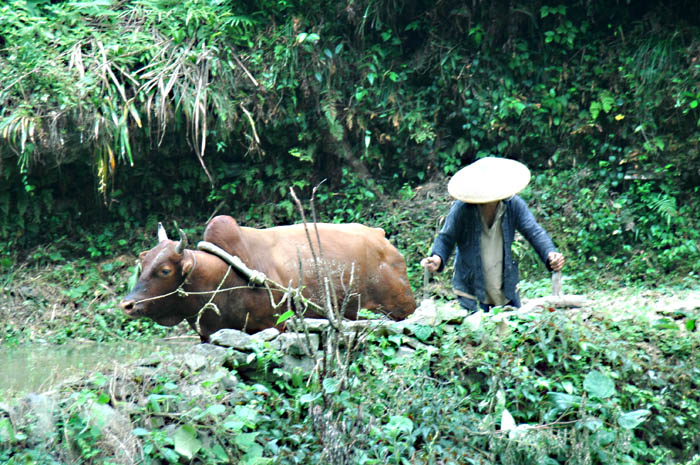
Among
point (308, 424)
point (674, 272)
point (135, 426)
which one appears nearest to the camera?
point (135, 426)

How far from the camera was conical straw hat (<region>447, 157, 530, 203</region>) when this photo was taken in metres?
6.11

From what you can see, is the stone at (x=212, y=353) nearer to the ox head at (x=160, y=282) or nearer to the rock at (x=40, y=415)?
the rock at (x=40, y=415)

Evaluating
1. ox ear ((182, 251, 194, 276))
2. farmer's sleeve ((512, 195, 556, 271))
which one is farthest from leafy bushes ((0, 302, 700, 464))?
ox ear ((182, 251, 194, 276))

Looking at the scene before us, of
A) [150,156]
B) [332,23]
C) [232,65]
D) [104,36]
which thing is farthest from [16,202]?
[332,23]

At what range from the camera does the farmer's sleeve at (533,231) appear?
20.0 ft

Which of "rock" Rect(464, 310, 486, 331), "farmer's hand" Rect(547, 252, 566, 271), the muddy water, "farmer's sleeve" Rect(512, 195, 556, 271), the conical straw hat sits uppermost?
the conical straw hat

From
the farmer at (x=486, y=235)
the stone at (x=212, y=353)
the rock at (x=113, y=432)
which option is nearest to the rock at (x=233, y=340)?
the stone at (x=212, y=353)

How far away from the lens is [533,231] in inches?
246

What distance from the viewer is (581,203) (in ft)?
34.4

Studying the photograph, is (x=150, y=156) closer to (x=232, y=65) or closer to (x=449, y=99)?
(x=232, y=65)

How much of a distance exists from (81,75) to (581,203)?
23.4 ft

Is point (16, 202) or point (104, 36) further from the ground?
point (104, 36)

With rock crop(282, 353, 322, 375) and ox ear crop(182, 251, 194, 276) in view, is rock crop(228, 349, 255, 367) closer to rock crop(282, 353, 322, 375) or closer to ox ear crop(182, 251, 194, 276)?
rock crop(282, 353, 322, 375)

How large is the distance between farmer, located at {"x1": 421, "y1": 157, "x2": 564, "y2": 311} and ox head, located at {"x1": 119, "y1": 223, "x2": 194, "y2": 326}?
2119mm
